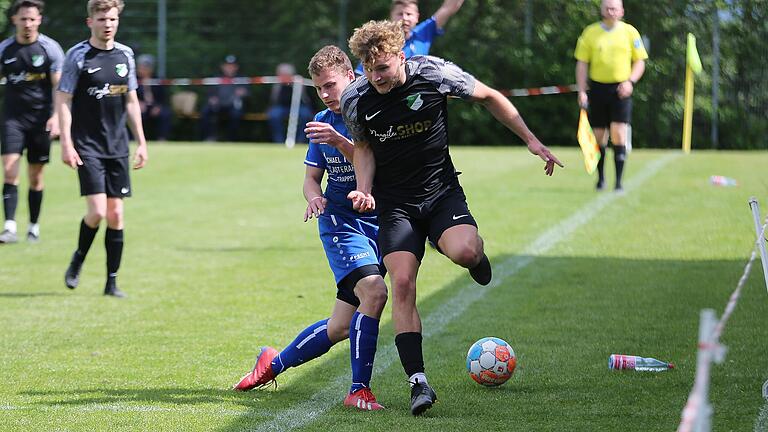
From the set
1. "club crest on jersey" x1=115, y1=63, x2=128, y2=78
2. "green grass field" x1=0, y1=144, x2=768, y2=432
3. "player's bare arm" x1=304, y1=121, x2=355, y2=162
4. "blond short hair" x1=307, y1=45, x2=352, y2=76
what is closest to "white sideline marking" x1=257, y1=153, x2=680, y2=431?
"green grass field" x1=0, y1=144, x2=768, y2=432

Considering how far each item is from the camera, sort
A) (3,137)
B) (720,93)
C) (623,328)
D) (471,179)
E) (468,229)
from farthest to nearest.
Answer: (720,93) → (471,179) → (3,137) → (623,328) → (468,229)

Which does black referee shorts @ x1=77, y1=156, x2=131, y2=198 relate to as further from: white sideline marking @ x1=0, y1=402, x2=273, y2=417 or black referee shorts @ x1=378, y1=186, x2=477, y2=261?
black referee shorts @ x1=378, y1=186, x2=477, y2=261

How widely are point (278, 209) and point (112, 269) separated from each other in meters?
5.84

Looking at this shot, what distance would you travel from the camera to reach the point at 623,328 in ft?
26.0

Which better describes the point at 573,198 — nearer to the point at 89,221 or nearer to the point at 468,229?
the point at 89,221

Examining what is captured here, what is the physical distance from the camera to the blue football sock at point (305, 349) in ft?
20.7

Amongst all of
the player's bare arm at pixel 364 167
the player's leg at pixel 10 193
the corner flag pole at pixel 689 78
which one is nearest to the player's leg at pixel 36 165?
the player's leg at pixel 10 193

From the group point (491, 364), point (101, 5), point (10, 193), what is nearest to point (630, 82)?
point (10, 193)

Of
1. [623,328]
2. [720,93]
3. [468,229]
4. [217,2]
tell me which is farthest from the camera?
[217,2]

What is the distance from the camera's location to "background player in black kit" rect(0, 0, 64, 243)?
475 inches

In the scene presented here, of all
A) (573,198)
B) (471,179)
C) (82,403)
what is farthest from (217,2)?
(82,403)

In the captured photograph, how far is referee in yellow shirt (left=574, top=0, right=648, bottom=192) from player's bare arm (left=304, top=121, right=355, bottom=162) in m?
9.61

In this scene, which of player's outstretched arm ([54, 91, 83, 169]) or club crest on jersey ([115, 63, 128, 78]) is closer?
player's outstretched arm ([54, 91, 83, 169])

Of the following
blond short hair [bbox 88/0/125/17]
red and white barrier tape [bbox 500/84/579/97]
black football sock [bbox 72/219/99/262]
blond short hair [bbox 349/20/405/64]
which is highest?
blond short hair [bbox 349/20/405/64]
